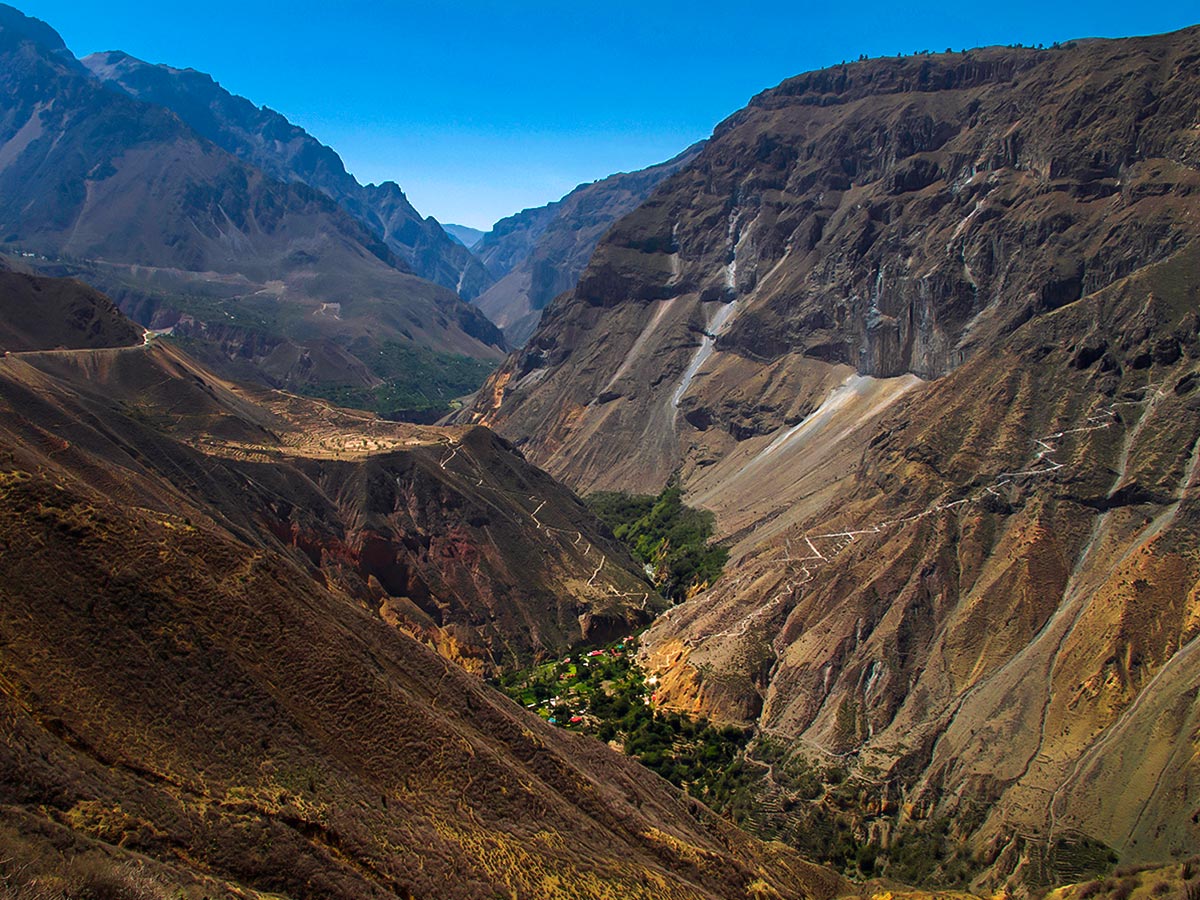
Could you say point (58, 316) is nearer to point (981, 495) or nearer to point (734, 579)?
point (734, 579)

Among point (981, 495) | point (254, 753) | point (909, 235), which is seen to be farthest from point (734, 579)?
point (909, 235)

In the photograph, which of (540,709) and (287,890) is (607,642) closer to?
(540,709)

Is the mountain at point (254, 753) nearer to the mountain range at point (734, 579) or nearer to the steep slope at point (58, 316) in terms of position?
the mountain range at point (734, 579)

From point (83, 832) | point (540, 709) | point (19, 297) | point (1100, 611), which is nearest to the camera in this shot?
point (83, 832)

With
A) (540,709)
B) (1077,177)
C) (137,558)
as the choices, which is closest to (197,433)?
(540,709)

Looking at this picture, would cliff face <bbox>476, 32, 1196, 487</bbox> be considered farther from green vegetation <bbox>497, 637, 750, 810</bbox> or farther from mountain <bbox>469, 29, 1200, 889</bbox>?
green vegetation <bbox>497, 637, 750, 810</bbox>

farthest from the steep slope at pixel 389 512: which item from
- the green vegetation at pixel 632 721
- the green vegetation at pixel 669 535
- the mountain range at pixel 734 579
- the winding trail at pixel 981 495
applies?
the winding trail at pixel 981 495
